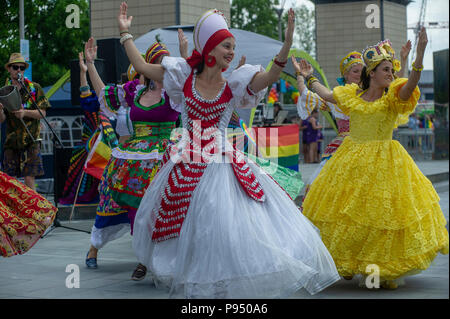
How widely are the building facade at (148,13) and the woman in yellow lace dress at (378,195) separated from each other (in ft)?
35.1

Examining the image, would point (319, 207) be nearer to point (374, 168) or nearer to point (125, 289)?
point (374, 168)

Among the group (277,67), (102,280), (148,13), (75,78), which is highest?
(148,13)

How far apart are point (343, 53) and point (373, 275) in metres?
27.6

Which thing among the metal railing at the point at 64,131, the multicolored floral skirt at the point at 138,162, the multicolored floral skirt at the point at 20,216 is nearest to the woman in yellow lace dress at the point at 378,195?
the multicolored floral skirt at the point at 138,162

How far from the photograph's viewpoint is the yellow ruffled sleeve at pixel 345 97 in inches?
230

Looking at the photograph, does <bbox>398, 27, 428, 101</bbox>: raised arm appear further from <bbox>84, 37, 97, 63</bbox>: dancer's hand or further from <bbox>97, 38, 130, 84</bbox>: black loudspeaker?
<bbox>97, 38, 130, 84</bbox>: black loudspeaker

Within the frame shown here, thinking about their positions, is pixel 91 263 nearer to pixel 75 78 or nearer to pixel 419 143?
pixel 75 78

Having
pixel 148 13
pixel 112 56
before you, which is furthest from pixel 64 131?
pixel 112 56

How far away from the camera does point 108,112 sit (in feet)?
21.9

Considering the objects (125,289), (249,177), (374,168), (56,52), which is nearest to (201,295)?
(249,177)

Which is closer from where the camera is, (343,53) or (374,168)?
(374,168)

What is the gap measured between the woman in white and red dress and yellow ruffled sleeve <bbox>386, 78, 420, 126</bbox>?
1393 millimetres

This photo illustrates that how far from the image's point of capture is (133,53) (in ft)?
15.0

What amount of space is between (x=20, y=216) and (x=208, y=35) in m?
2.04
